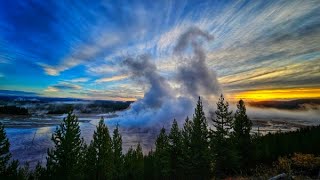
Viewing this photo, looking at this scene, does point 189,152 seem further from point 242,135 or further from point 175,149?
point 242,135

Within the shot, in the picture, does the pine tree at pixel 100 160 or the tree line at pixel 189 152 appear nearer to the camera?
the tree line at pixel 189 152

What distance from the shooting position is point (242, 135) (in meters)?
43.3

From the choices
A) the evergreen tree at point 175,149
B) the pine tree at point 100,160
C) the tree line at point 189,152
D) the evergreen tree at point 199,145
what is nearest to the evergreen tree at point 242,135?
the tree line at point 189,152

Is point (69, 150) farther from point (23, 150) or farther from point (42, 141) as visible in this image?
point (42, 141)

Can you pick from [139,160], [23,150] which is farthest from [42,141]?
[139,160]

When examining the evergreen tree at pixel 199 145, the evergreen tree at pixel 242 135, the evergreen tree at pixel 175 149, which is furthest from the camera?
the evergreen tree at pixel 175 149

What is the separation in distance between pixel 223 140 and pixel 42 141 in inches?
3591

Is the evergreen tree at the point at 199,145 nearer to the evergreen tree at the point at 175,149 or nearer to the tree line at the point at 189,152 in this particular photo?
the tree line at the point at 189,152

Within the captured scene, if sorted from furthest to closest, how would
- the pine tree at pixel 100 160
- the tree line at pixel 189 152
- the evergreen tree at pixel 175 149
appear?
the evergreen tree at pixel 175 149 < the pine tree at pixel 100 160 < the tree line at pixel 189 152

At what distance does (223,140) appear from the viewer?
1623 inches

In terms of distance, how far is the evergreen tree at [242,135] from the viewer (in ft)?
139

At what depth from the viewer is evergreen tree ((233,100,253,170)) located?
42406mm

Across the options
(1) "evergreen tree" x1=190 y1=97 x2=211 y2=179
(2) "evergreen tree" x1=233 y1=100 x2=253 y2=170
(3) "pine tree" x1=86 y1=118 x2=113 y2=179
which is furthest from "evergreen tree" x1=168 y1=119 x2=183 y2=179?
(3) "pine tree" x1=86 y1=118 x2=113 y2=179

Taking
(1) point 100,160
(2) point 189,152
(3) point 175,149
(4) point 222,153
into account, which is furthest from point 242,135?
(1) point 100,160
